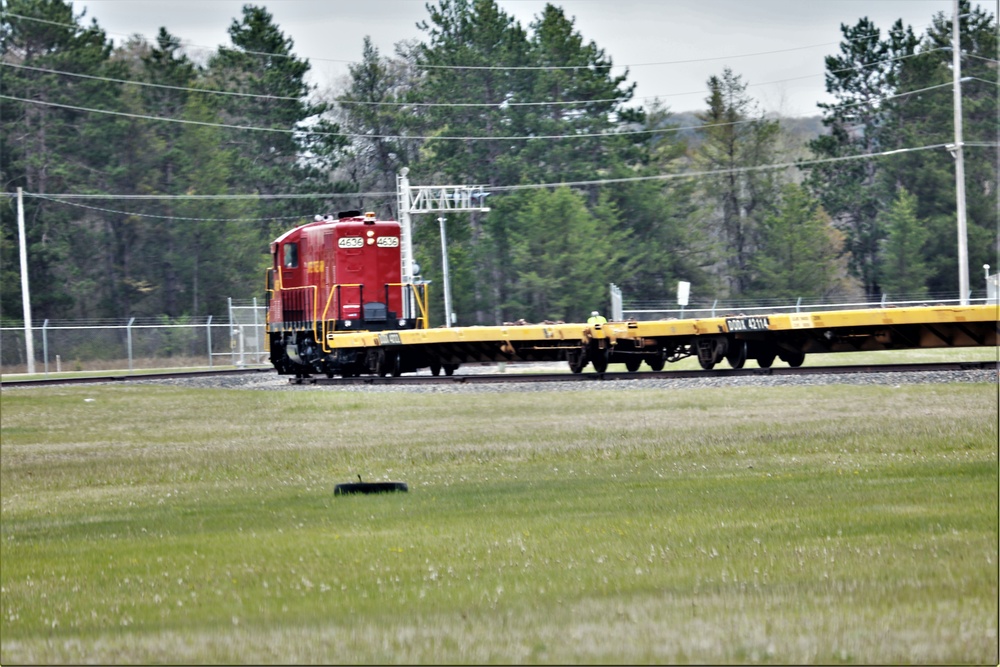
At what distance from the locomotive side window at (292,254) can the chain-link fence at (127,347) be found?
1684 cm

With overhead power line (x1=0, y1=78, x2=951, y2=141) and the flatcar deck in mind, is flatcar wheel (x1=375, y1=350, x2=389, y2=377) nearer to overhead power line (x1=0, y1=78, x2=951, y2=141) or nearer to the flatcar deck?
the flatcar deck

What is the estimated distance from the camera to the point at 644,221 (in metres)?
67.2

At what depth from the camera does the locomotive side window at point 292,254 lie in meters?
32.5

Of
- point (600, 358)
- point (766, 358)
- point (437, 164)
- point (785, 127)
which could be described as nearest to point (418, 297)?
point (600, 358)

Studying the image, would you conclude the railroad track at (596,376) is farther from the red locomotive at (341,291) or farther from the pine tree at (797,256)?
the pine tree at (797,256)

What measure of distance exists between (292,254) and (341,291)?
3241 millimetres

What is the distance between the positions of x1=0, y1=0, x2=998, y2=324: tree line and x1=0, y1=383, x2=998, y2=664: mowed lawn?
37500 mm

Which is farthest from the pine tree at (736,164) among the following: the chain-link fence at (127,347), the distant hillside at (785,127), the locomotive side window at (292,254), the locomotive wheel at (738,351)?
the locomotive wheel at (738,351)

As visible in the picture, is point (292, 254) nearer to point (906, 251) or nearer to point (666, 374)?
point (666, 374)

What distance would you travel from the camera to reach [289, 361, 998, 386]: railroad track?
20766 mm

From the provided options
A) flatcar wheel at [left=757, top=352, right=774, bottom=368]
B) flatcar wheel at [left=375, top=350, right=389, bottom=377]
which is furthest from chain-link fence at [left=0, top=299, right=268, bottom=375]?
flatcar wheel at [left=757, top=352, right=774, bottom=368]

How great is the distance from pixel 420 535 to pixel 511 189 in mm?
53826

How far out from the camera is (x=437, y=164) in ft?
203

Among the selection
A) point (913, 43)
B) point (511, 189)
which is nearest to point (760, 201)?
point (913, 43)
